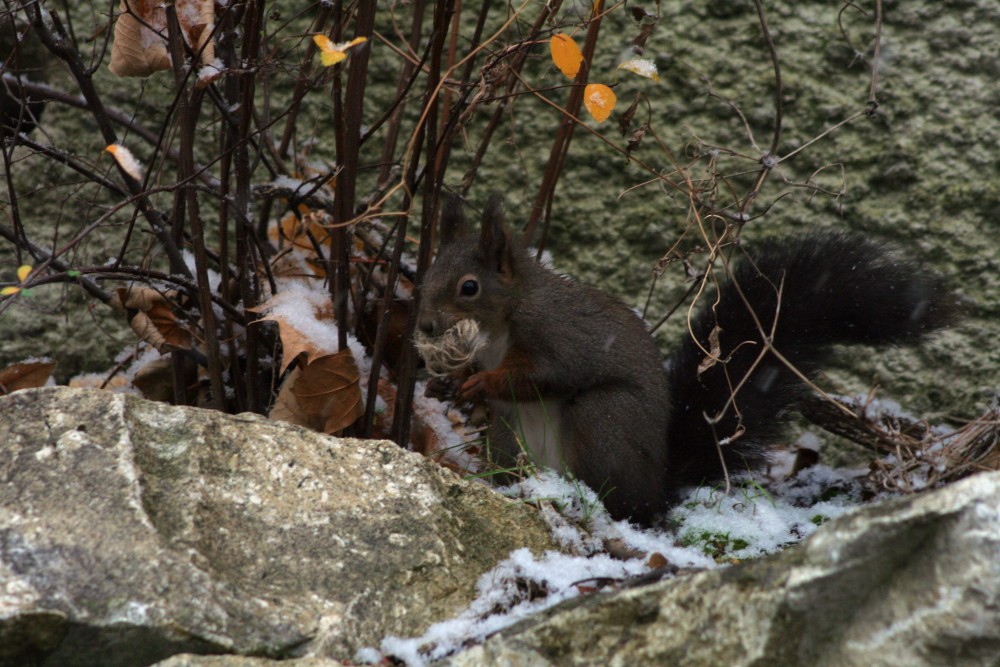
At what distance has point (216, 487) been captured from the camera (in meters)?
1.37

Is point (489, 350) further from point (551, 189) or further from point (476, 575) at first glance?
point (476, 575)

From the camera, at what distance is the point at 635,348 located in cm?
213

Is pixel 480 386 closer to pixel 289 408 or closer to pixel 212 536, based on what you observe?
pixel 289 408

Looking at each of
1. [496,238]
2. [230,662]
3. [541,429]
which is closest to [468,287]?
[496,238]

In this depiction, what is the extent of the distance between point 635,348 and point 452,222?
46cm

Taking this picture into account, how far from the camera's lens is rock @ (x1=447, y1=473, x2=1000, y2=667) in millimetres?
930

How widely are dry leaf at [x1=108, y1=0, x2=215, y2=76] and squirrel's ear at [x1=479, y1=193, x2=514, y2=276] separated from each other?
1.94 feet

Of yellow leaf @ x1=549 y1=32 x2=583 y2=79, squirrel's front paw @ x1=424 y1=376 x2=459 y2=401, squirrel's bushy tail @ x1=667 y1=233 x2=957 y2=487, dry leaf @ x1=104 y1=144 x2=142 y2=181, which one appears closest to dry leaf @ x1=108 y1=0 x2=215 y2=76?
dry leaf @ x1=104 y1=144 x2=142 y2=181

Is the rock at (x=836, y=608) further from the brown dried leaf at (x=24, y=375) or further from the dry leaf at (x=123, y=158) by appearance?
the brown dried leaf at (x=24, y=375)

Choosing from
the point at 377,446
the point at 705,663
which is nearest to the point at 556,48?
the point at 377,446

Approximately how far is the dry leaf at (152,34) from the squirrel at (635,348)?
0.60 m

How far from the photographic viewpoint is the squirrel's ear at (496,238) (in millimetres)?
2016

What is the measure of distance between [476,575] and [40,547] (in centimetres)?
55

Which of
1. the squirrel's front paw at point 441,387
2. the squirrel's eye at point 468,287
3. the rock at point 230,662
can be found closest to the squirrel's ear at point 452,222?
the squirrel's eye at point 468,287
